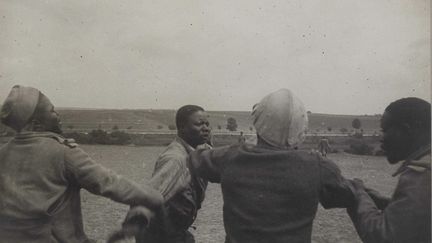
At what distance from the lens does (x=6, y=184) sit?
9.10 ft

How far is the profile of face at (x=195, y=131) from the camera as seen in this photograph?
4.05 m

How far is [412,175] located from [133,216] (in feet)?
5.29

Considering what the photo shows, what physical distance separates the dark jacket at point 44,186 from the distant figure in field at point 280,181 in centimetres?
69

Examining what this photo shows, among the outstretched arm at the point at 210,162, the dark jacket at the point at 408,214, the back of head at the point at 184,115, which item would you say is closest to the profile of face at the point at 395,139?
the dark jacket at the point at 408,214

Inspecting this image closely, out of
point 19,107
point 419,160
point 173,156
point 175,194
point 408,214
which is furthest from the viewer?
point 173,156

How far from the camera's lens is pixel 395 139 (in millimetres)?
2512

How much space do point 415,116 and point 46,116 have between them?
2231mm

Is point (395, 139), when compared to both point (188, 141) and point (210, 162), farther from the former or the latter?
point (188, 141)

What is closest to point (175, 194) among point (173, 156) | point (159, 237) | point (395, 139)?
point (173, 156)

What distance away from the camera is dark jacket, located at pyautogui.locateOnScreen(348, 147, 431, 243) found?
215 cm

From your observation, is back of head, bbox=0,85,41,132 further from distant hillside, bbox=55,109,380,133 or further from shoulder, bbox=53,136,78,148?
distant hillside, bbox=55,109,380,133

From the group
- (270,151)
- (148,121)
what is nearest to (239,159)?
(270,151)

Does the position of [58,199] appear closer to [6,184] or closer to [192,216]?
[6,184]

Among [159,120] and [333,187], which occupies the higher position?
[333,187]
